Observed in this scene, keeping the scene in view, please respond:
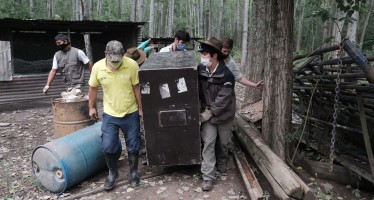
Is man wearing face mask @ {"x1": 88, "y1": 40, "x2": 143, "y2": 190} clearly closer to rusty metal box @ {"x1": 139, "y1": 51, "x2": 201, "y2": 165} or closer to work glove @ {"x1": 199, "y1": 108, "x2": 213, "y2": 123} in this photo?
rusty metal box @ {"x1": 139, "y1": 51, "x2": 201, "y2": 165}

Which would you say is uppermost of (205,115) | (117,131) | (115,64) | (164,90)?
(115,64)

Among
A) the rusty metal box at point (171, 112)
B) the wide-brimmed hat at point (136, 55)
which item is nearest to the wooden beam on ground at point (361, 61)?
the rusty metal box at point (171, 112)

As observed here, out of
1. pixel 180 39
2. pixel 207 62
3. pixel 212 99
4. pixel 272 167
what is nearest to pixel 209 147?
pixel 212 99

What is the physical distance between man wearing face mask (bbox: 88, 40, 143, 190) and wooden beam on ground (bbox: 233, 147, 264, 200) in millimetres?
1475

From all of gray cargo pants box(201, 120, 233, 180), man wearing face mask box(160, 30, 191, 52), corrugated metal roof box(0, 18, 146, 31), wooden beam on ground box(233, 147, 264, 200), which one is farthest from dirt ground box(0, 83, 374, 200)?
corrugated metal roof box(0, 18, 146, 31)

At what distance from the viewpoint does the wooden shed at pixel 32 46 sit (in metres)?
10.9

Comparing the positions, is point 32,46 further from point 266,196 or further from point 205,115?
point 266,196

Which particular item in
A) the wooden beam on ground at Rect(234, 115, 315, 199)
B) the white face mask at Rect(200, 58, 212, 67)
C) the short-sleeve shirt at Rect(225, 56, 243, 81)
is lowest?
the wooden beam on ground at Rect(234, 115, 315, 199)

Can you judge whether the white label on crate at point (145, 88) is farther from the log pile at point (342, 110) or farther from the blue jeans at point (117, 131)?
the log pile at point (342, 110)

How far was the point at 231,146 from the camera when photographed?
5.54 m

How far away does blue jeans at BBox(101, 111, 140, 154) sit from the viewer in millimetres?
4582

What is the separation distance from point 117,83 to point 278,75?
220 centimetres

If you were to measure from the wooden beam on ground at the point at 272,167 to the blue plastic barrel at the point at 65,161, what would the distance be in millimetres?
2274

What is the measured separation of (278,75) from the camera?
472cm
